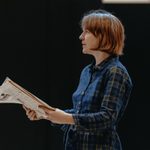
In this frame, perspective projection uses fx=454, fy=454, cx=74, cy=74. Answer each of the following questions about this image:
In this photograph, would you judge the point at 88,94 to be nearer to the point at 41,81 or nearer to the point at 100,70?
the point at 100,70

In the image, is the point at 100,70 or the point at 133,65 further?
the point at 133,65

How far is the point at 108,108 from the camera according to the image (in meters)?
1.76

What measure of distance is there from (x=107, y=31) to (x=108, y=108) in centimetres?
32

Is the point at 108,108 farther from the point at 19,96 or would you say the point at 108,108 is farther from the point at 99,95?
the point at 19,96

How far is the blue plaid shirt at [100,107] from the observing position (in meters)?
1.76

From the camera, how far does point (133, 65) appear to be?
341 cm

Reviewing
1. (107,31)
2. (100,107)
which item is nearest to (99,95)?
(100,107)

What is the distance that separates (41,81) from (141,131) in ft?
2.79

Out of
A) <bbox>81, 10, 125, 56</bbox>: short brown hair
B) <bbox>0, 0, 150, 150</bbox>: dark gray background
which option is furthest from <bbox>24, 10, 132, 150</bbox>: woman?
<bbox>0, 0, 150, 150</bbox>: dark gray background

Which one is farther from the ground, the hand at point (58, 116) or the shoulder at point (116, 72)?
the shoulder at point (116, 72)

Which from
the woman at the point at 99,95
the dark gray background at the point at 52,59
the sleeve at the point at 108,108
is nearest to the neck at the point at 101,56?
the woman at the point at 99,95

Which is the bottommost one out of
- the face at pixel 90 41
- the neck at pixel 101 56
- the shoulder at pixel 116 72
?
the shoulder at pixel 116 72

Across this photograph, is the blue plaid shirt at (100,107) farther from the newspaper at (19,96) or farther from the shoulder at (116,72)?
the newspaper at (19,96)

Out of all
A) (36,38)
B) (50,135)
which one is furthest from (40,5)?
(50,135)
